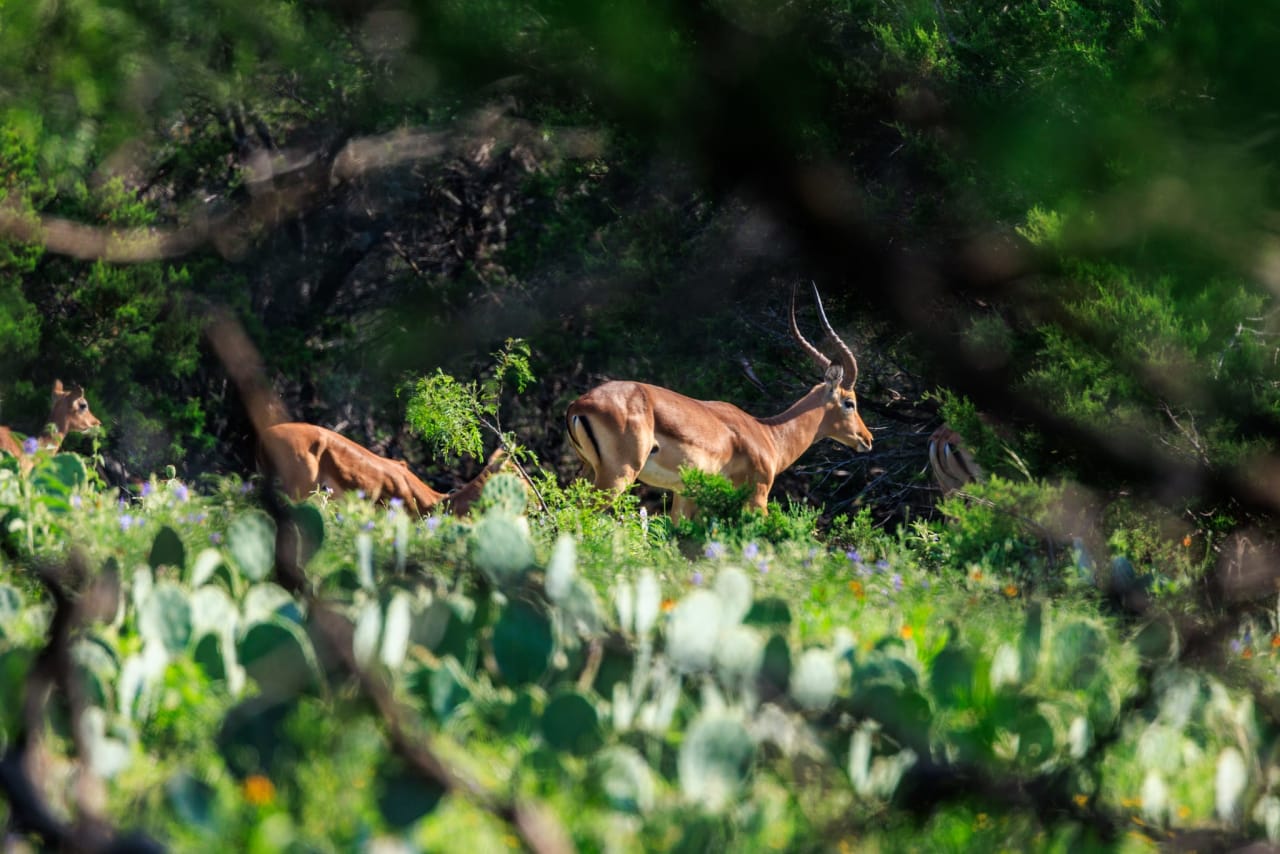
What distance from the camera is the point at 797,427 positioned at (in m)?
11.4

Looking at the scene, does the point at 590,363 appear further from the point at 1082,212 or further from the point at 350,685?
the point at 1082,212

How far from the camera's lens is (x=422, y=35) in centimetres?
179

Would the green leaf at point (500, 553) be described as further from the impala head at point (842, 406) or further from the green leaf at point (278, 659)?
the impala head at point (842, 406)

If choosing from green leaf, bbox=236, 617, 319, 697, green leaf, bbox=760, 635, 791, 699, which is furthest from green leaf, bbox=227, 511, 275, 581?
green leaf, bbox=760, 635, 791, 699

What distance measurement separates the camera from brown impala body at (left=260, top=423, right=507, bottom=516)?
9.35 m

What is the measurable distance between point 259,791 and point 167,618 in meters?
0.88

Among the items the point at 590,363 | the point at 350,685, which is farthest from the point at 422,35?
the point at 590,363

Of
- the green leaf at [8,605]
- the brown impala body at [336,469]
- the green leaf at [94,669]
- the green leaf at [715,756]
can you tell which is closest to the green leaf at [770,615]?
the green leaf at [715,756]

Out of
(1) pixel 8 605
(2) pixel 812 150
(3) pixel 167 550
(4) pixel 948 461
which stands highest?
(2) pixel 812 150

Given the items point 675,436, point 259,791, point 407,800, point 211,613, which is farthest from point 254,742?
point 675,436

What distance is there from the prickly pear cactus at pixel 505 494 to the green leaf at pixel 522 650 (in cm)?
209

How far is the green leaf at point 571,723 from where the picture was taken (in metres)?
3.02

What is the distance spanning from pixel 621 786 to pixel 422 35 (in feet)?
4.98

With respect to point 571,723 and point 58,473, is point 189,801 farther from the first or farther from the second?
point 58,473
